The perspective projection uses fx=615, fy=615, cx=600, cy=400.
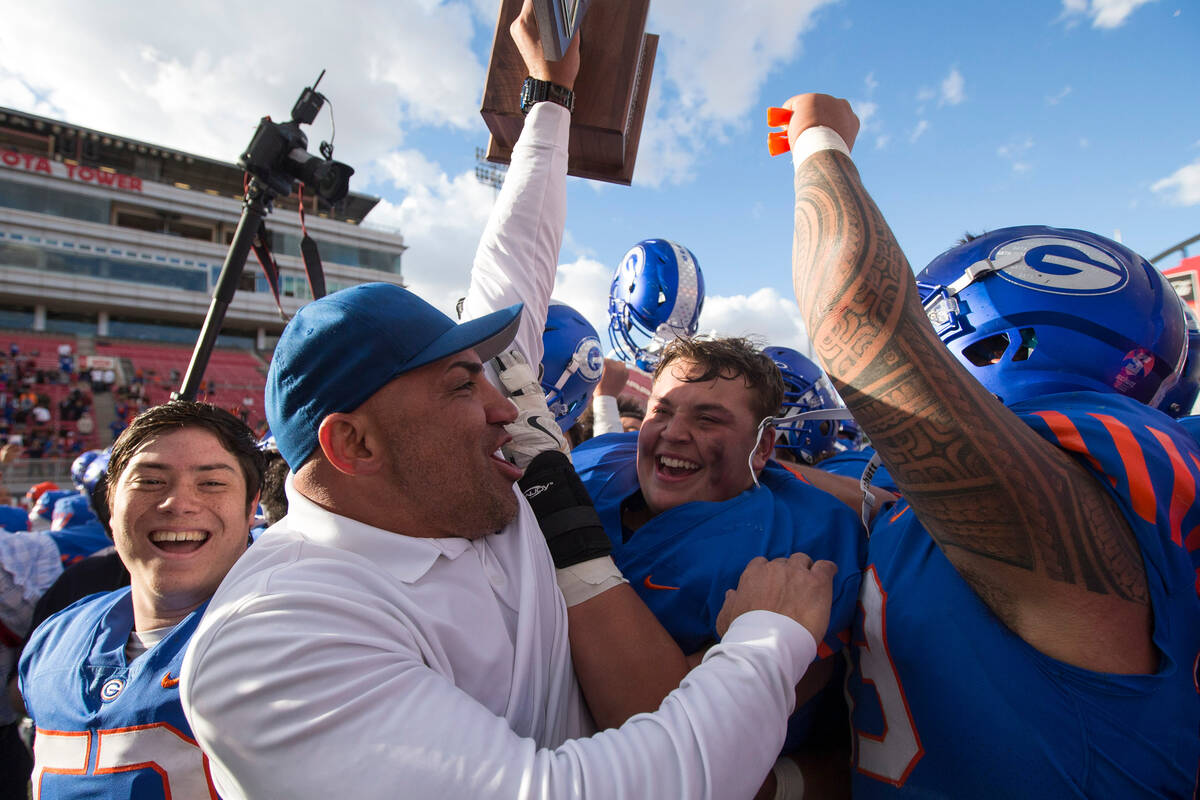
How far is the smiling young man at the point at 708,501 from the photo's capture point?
159cm

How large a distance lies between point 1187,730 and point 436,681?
1301 mm

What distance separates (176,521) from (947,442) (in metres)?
2.29

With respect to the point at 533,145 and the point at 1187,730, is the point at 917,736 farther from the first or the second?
the point at 533,145

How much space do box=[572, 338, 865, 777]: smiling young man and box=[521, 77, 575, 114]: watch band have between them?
957 millimetres

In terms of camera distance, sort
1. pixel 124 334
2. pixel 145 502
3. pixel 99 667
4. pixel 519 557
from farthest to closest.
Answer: pixel 124 334 → pixel 145 502 → pixel 99 667 → pixel 519 557

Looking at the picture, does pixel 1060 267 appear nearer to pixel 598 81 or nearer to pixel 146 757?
pixel 598 81

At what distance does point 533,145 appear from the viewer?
2158mm

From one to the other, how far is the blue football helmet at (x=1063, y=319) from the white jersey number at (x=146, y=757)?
2236mm

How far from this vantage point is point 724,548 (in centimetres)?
164

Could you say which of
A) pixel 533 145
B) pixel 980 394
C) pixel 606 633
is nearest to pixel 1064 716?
pixel 980 394

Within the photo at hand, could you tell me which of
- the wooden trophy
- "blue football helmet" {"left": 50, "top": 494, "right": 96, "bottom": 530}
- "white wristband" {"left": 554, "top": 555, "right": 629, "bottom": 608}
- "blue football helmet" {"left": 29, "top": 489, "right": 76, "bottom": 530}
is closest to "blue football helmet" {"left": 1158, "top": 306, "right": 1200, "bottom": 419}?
"white wristband" {"left": 554, "top": 555, "right": 629, "bottom": 608}

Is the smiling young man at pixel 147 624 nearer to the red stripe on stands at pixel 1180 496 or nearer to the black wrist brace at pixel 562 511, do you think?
the black wrist brace at pixel 562 511

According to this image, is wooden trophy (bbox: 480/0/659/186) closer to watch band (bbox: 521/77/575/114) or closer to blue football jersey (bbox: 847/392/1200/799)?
watch band (bbox: 521/77/575/114)

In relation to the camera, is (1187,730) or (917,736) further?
(917,736)
